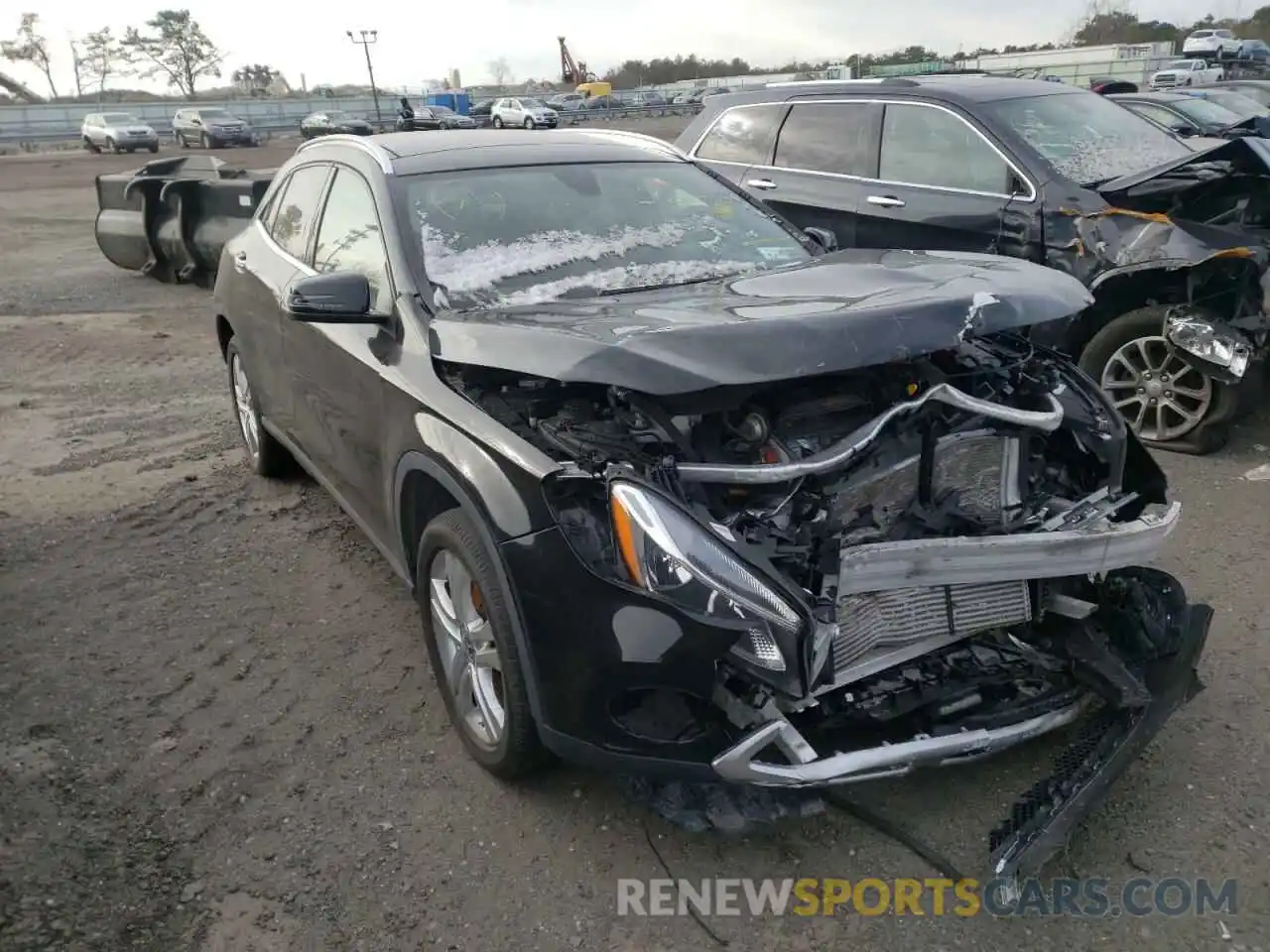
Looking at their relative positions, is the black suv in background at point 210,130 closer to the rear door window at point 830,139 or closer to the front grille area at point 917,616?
the rear door window at point 830,139

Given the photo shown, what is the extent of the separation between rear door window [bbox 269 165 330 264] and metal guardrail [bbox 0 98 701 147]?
41553 millimetres

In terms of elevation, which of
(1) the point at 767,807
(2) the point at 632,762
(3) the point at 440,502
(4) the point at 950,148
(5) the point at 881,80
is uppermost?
(5) the point at 881,80

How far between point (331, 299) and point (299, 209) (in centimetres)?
160

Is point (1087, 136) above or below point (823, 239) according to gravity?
above

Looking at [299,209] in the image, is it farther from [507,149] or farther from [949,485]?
[949,485]

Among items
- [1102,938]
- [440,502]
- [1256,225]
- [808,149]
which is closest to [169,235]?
[808,149]

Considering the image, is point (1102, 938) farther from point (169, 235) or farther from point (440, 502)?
point (169, 235)

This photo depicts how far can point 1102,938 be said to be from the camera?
2.31m

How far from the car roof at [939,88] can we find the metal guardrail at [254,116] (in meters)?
38.8

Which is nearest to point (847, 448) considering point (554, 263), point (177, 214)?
point (554, 263)

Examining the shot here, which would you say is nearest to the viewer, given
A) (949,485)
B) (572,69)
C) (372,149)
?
(949,485)

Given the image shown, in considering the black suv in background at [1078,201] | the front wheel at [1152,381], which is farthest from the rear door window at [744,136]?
the front wheel at [1152,381]

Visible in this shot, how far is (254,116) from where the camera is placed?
52.2 m

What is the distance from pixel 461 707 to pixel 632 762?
0.82 m
